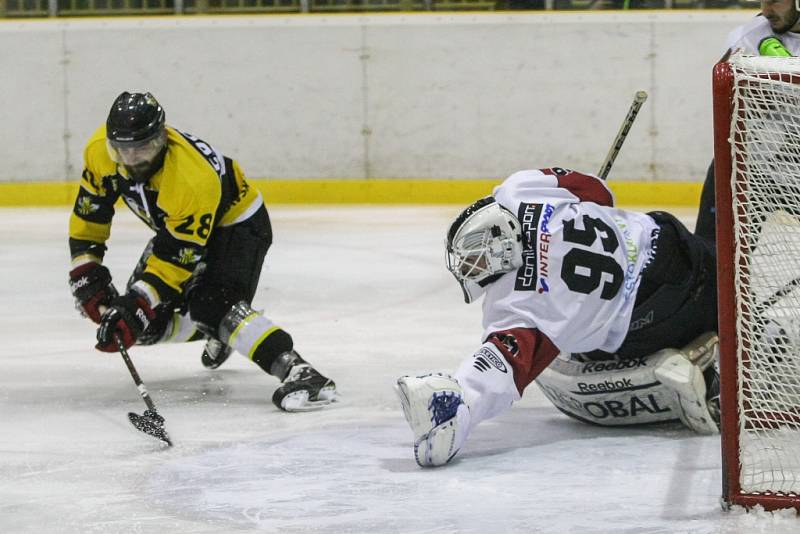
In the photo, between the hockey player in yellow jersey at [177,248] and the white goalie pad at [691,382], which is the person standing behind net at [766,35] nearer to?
the white goalie pad at [691,382]

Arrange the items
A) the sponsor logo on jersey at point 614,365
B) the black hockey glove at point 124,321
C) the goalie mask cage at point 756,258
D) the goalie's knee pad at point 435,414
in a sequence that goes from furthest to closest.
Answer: the black hockey glove at point 124,321 → the sponsor logo on jersey at point 614,365 → the goalie's knee pad at point 435,414 → the goalie mask cage at point 756,258

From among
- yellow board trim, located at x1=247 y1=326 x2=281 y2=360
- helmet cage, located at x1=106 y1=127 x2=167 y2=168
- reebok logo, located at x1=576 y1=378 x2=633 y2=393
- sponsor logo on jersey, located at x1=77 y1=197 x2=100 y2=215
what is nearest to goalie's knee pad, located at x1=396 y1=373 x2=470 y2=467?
reebok logo, located at x1=576 y1=378 x2=633 y2=393

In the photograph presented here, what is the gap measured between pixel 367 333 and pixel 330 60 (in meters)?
4.46

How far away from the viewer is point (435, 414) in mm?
2650

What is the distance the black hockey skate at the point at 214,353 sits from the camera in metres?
3.94

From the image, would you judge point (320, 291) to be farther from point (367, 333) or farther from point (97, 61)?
point (97, 61)

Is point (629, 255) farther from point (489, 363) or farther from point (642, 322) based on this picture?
point (489, 363)

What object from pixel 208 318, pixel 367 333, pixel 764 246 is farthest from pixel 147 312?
pixel 764 246

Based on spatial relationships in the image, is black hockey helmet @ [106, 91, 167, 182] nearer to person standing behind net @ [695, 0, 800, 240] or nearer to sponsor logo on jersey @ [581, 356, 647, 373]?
sponsor logo on jersey @ [581, 356, 647, 373]

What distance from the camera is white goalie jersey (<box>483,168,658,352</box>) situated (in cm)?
277

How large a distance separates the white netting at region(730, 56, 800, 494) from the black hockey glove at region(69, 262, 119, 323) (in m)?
1.82

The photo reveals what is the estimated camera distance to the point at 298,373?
3439mm

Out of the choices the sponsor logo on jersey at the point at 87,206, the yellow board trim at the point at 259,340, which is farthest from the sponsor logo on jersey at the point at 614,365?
the sponsor logo on jersey at the point at 87,206

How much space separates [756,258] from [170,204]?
5.15 feet
